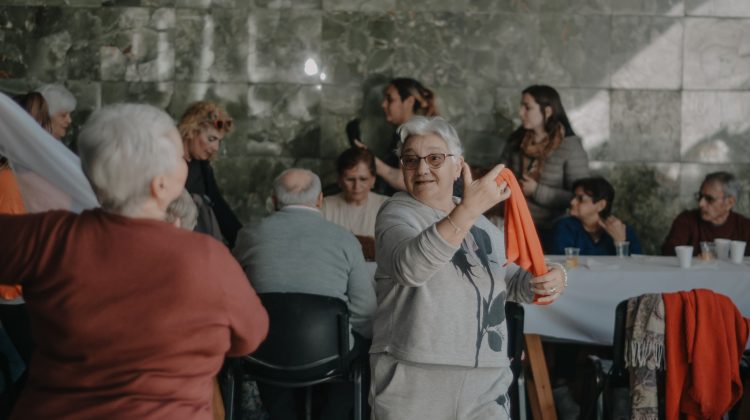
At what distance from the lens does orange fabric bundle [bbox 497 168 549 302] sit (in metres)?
2.70

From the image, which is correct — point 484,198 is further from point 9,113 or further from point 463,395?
point 9,113

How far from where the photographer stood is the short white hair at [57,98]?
19.9 feet

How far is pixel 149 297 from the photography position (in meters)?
1.78

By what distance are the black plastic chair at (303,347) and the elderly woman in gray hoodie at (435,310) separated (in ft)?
3.23

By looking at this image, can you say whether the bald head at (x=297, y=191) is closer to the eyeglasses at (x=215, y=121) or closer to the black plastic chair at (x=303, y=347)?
the black plastic chair at (x=303, y=347)

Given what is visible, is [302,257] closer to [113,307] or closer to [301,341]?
[301,341]

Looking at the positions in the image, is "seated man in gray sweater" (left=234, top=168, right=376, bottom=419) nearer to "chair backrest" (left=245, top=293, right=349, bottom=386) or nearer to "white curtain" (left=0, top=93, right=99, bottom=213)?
"chair backrest" (left=245, top=293, right=349, bottom=386)

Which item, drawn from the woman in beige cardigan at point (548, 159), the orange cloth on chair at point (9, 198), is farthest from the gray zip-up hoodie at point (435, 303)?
the woman in beige cardigan at point (548, 159)

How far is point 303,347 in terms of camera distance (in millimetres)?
3740

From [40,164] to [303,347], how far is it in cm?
155

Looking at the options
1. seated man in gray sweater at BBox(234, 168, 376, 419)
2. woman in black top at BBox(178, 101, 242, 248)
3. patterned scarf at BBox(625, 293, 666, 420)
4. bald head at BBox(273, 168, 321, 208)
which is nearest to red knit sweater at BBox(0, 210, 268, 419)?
seated man in gray sweater at BBox(234, 168, 376, 419)

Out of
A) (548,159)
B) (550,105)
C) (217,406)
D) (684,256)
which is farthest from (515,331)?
(550,105)

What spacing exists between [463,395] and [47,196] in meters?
1.19

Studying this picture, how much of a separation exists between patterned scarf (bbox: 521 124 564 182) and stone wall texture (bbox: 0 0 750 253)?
66 cm
